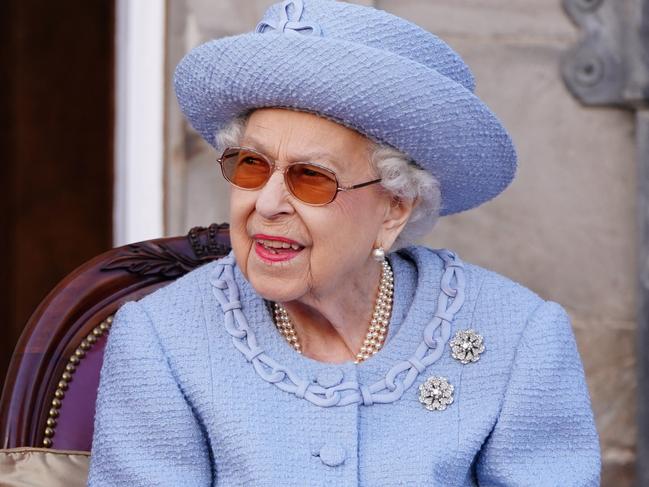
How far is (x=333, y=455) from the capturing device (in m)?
2.57

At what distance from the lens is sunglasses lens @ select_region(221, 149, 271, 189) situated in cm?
256

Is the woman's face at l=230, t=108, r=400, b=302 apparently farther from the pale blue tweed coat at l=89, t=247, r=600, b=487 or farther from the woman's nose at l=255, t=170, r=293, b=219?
the pale blue tweed coat at l=89, t=247, r=600, b=487

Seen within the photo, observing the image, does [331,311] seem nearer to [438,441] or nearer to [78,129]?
[438,441]

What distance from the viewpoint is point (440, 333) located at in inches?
108

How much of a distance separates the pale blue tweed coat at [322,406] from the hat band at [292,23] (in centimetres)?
53

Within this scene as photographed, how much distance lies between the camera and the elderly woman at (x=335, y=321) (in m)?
2.53

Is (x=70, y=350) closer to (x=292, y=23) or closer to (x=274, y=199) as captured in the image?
(x=274, y=199)

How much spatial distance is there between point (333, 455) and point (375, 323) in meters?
0.34

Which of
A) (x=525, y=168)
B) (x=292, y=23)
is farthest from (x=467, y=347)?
(x=525, y=168)

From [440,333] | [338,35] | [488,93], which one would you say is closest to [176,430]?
[440,333]

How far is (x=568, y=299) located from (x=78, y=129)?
2.44m

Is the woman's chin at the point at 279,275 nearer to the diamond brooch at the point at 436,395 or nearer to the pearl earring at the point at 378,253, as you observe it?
the pearl earring at the point at 378,253

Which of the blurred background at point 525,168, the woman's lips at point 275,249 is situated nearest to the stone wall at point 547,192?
the blurred background at point 525,168

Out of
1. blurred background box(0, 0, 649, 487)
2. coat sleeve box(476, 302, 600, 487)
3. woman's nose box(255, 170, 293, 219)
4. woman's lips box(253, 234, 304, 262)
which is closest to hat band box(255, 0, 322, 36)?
woman's nose box(255, 170, 293, 219)
